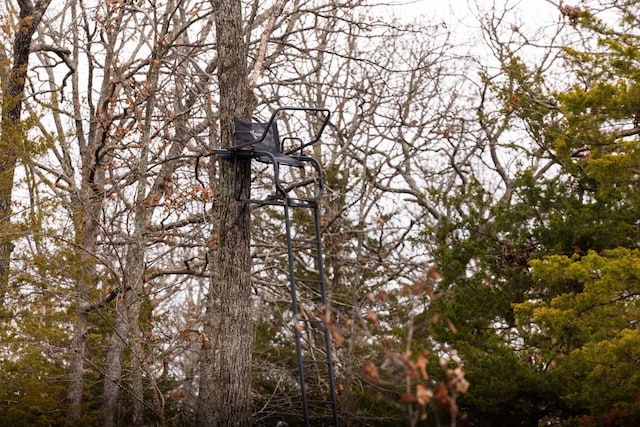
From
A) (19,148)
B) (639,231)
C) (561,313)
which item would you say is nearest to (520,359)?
(639,231)

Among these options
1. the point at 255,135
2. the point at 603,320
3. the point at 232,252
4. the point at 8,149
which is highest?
the point at 8,149

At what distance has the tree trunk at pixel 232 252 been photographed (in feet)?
16.8

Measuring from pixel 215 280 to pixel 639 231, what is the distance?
13.2 ft

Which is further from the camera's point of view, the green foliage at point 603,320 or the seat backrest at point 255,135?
the seat backrest at point 255,135

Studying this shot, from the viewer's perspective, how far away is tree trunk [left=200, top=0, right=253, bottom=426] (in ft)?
16.8

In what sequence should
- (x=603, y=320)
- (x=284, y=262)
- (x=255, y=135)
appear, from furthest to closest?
(x=284, y=262) < (x=255, y=135) < (x=603, y=320)

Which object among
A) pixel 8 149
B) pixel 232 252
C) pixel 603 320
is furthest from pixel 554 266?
pixel 8 149

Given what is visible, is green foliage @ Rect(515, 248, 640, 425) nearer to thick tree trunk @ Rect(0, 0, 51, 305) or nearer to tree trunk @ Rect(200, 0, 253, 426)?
tree trunk @ Rect(200, 0, 253, 426)

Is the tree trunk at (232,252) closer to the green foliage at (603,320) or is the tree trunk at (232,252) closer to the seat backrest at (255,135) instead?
the seat backrest at (255,135)

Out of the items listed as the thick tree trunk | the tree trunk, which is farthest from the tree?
the thick tree trunk

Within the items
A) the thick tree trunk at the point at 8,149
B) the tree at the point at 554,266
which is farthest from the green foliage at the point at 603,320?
the thick tree trunk at the point at 8,149

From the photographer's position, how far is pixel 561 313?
500 centimetres

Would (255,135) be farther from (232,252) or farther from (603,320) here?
(603,320)

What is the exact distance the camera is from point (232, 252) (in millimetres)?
5266
